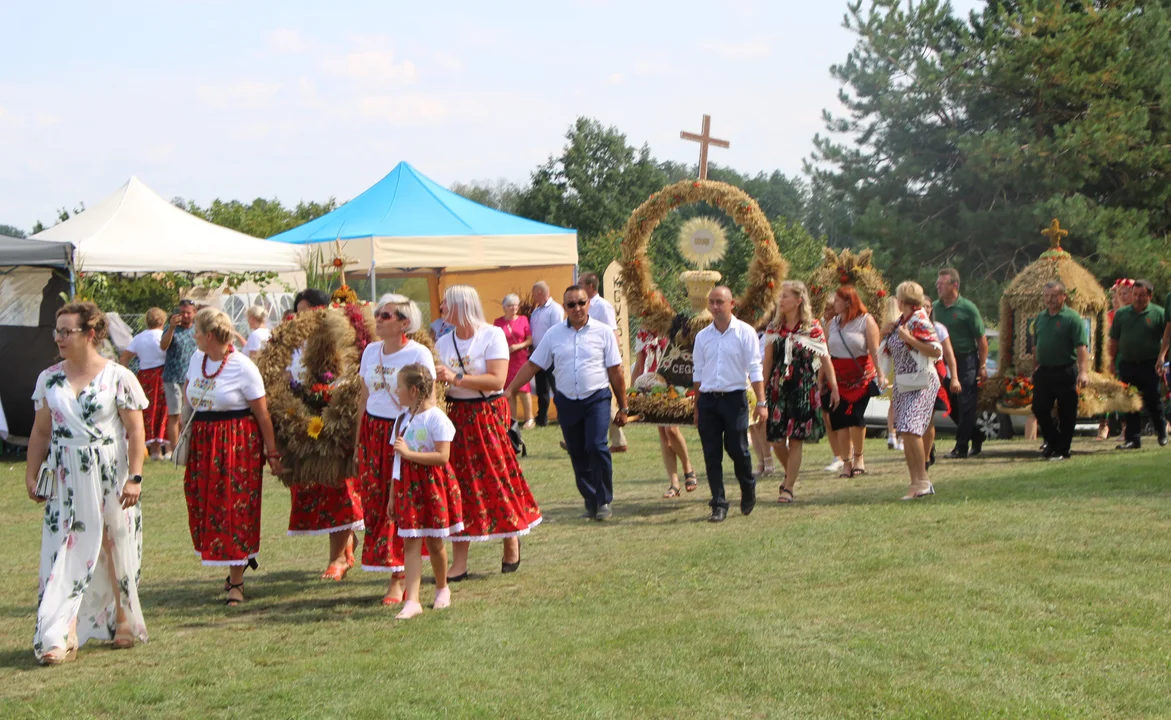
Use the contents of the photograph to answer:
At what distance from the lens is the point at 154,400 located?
15430mm

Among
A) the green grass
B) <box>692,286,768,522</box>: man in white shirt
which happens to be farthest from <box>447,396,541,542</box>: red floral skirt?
<box>692,286,768,522</box>: man in white shirt

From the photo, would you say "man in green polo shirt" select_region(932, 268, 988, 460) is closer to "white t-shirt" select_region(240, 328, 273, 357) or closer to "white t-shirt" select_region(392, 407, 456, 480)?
"white t-shirt" select_region(240, 328, 273, 357)

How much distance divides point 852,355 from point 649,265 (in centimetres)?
215

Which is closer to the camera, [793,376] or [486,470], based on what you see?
[486,470]

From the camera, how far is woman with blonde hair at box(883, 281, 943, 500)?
33.7ft

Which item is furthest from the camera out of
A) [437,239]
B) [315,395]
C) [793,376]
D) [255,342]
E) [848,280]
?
[437,239]

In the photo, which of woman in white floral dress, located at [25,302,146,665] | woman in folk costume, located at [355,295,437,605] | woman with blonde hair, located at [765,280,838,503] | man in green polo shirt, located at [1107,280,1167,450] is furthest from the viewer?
man in green polo shirt, located at [1107,280,1167,450]

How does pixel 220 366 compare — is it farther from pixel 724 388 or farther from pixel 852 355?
pixel 852 355

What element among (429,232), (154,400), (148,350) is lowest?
(154,400)

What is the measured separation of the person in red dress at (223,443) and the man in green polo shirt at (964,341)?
8079 mm

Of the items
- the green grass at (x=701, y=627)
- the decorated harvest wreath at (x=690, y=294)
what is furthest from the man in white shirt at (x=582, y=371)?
the decorated harvest wreath at (x=690, y=294)

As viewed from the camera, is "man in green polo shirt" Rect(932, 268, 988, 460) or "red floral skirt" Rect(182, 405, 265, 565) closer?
"red floral skirt" Rect(182, 405, 265, 565)

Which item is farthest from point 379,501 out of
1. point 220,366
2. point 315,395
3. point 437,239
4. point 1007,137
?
point 1007,137

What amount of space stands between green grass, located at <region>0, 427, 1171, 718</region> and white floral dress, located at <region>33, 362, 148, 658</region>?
1.07ft
